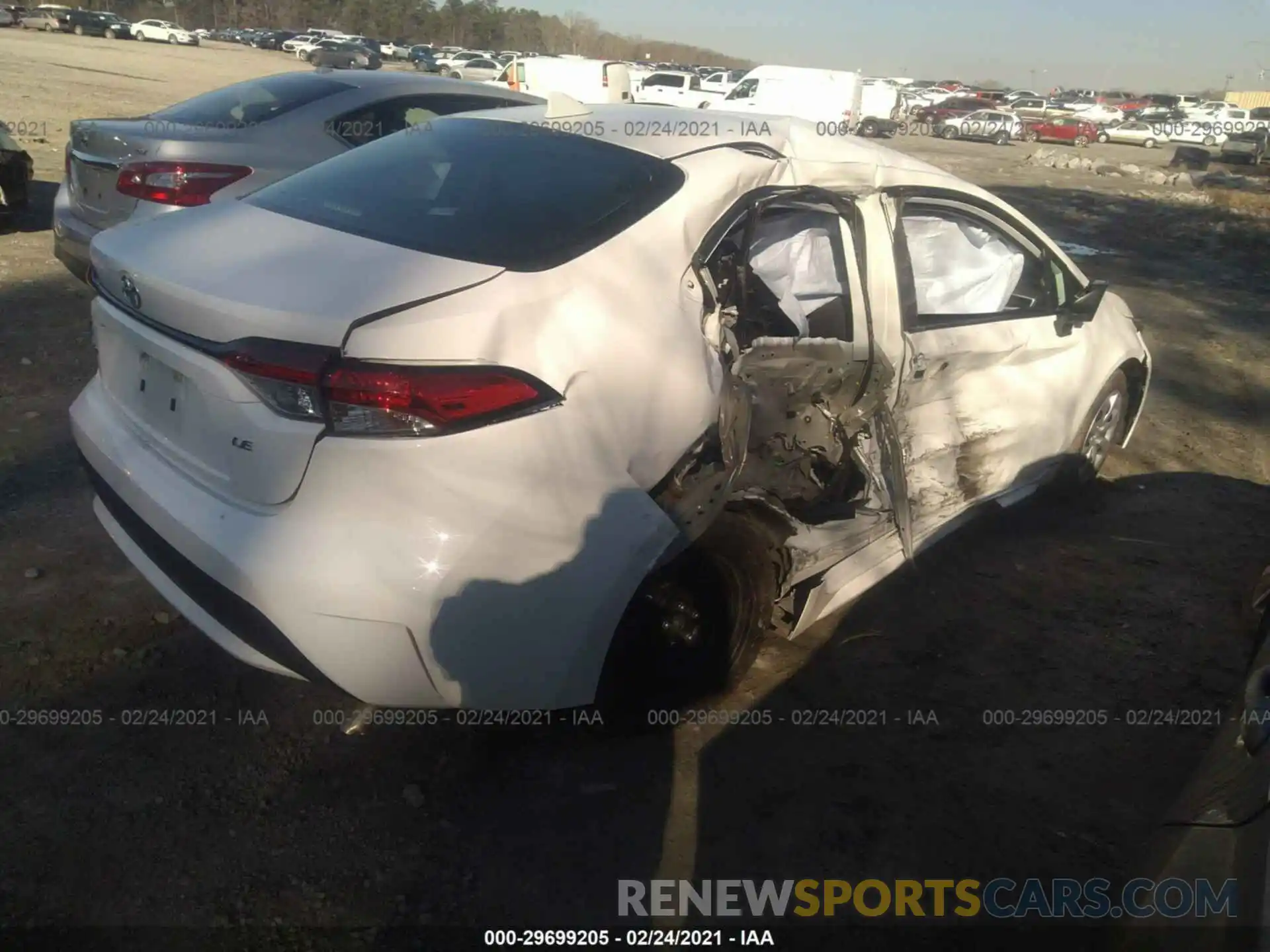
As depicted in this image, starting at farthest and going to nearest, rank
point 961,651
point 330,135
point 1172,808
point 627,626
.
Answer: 1. point 330,135
2. point 961,651
3. point 627,626
4. point 1172,808

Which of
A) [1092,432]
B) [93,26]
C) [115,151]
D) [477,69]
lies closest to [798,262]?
[1092,432]

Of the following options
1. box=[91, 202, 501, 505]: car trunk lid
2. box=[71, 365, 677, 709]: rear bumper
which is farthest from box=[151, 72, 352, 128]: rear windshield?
box=[71, 365, 677, 709]: rear bumper

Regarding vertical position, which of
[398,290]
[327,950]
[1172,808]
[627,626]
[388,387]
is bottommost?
[327,950]

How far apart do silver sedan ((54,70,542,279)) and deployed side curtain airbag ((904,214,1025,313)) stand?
3009 mm

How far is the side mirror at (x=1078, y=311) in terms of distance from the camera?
13.6 ft

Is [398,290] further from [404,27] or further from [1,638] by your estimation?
[404,27]

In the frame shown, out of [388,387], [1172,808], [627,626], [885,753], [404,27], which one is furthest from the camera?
[404,27]

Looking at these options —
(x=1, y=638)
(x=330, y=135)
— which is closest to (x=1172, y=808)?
(x=1, y=638)

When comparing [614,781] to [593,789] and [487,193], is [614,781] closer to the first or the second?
[593,789]

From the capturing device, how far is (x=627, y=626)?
8.36ft


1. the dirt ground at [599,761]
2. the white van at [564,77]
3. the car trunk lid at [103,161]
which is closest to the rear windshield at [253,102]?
the car trunk lid at [103,161]

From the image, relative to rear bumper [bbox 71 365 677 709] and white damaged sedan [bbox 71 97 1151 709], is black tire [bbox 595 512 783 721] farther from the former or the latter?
rear bumper [bbox 71 365 677 709]

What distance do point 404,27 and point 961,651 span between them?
283 ft

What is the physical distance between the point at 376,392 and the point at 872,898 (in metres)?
1.78
